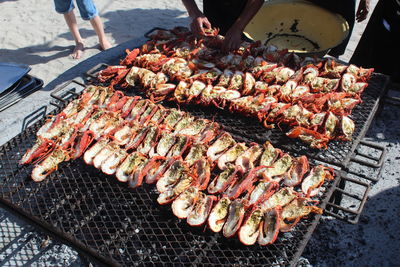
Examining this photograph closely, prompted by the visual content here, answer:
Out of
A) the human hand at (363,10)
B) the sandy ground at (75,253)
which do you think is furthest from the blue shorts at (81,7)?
the human hand at (363,10)

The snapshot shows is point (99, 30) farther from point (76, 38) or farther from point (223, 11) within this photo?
point (223, 11)

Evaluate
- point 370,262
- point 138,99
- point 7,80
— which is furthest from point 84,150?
point 370,262

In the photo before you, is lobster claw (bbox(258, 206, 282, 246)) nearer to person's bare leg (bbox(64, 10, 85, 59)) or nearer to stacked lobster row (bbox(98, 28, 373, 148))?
stacked lobster row (bbox(98, 28, 373, 148))

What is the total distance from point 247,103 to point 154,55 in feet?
5.59

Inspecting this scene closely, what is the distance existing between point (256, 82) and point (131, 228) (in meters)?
2.24

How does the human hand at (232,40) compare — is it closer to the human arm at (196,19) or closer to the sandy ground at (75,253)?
the human arm at (196,19)

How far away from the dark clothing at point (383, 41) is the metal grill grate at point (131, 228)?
3.03 m

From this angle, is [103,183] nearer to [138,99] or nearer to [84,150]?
[84,150]

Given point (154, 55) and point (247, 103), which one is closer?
point (247, 103)

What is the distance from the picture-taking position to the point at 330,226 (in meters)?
3.45

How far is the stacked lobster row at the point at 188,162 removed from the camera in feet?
9.02

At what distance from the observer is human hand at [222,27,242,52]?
169 inches

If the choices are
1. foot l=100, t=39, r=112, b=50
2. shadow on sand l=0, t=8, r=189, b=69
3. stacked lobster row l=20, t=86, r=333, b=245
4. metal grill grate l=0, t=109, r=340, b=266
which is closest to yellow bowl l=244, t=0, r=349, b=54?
stacked lobster row l=20, t=86, r=333, b=245

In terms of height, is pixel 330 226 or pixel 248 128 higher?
pixel 248 128
